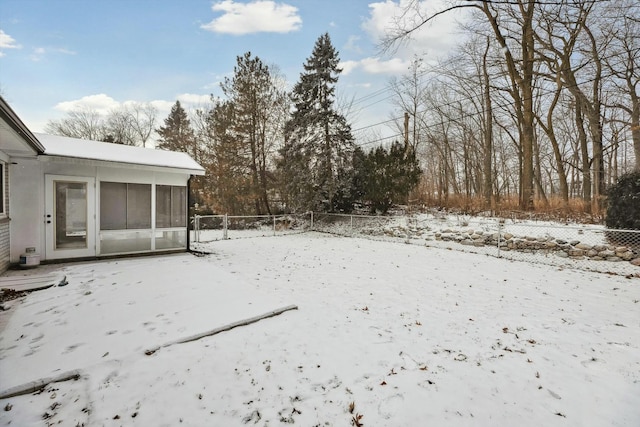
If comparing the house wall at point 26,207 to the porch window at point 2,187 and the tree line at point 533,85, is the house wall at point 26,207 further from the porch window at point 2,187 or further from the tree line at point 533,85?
the tree line at point 533,85

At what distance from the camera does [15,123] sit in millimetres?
3633

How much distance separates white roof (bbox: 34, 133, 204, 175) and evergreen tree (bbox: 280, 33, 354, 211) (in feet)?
21.2

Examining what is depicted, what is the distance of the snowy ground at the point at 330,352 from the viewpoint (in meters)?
2.10

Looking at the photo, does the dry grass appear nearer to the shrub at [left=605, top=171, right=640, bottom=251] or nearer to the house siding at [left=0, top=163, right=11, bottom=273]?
the shrub at [left=605, top=171, right=640, bottom=251]

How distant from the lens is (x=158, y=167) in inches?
285

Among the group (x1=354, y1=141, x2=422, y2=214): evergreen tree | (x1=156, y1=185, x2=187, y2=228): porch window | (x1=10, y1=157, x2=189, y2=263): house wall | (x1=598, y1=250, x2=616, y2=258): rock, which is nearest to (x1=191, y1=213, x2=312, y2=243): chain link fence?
(x1=354, y1=141, x2=422, y2=214): evergreen tree

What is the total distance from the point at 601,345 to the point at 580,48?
534 inches

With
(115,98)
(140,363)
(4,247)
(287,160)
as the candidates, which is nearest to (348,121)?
(287,160)

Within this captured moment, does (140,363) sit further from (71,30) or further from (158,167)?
(71,30)

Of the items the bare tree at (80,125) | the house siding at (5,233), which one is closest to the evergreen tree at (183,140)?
the bare tree at (80,125)

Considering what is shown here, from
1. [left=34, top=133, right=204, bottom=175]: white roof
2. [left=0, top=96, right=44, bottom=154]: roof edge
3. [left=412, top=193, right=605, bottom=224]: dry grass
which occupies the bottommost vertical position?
[left=412, top=193, right=605, bottom=224]: dry grass

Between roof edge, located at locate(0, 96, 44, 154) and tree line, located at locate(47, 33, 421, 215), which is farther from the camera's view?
tree line, located at locate(47, 33, 421, 215)

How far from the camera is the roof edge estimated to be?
3.06m

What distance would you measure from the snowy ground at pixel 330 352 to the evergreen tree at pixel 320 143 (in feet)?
28.9
